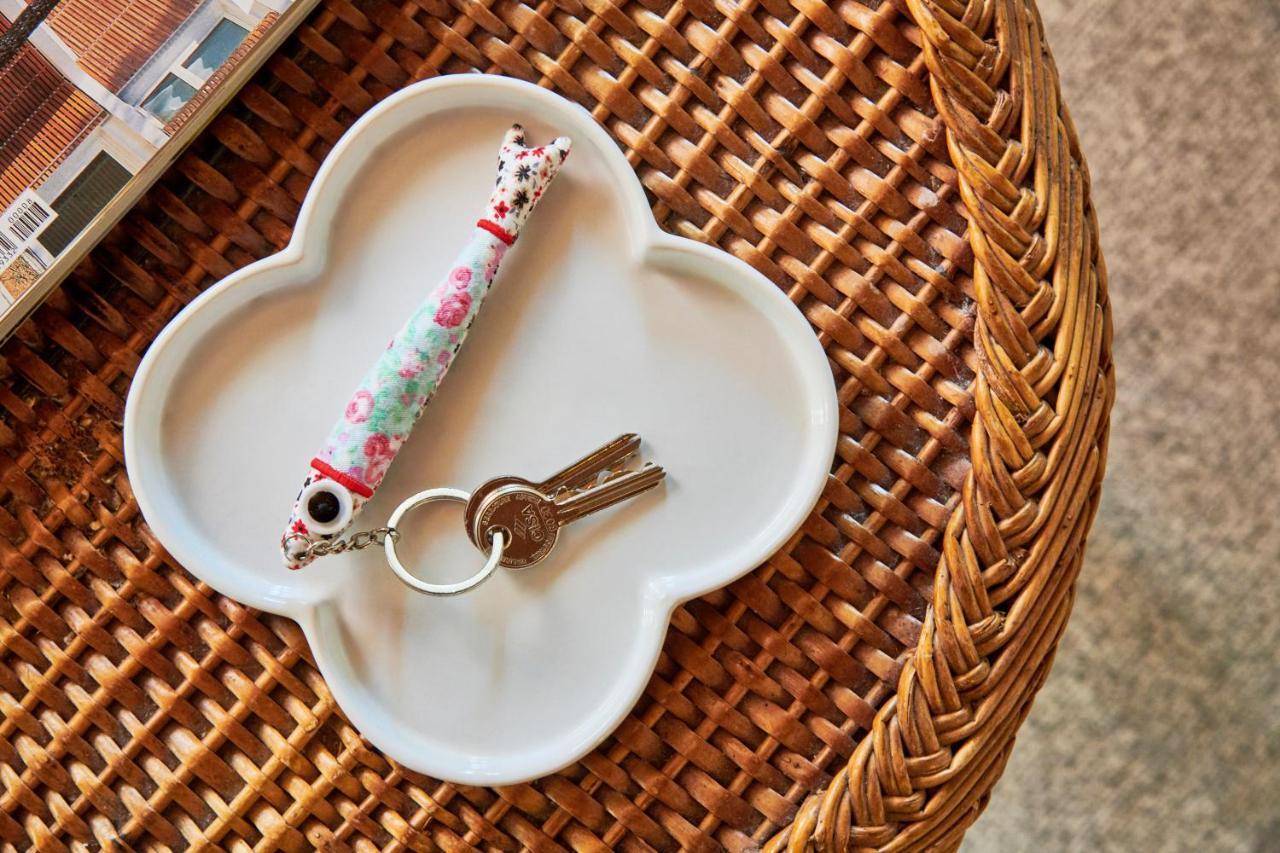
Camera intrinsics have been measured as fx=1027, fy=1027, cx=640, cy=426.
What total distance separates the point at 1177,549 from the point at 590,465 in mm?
594

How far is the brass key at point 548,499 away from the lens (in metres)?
0.48

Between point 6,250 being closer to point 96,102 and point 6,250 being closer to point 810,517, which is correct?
point 96,102

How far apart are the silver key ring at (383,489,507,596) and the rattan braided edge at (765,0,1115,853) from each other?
19 cm

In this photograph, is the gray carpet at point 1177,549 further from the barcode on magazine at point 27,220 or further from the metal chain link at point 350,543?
the barcode on magazine at point 27,220

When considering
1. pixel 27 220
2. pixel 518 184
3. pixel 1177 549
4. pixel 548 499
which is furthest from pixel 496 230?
pixel 1177 549

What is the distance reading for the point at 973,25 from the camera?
1.63 ft

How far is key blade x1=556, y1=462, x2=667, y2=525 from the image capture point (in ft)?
1.61

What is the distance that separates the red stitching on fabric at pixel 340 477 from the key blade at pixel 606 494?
0.30 ft

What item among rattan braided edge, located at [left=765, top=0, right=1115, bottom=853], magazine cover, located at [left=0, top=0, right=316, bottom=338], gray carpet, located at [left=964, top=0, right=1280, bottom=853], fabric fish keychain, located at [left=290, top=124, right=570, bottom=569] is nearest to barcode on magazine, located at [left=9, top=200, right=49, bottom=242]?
magazine cover, located at [left=0, top=0, right=316, bottom=338]

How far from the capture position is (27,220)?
50cm

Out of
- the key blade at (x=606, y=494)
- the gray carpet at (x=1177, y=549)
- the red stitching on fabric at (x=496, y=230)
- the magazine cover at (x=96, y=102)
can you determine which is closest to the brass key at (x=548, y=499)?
the key blade at (x=606, y=494)

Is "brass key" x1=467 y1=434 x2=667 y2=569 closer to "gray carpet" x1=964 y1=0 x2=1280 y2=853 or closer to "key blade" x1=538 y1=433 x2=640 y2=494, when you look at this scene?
"key blade" x1=538 y1=433 x2=640 y2=494

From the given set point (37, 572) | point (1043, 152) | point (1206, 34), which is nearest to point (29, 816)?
point (37, 572)

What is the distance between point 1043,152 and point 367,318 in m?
0.34
